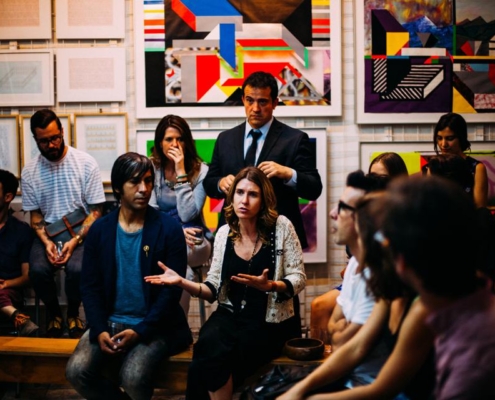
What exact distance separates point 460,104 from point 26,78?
316cm

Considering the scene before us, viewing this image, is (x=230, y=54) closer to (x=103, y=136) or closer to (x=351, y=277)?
(x=103, y=136)

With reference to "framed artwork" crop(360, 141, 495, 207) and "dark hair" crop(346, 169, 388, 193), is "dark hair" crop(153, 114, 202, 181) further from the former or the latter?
"dark hair" crop(346, 169, 388, 193)

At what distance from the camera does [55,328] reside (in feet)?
13.5

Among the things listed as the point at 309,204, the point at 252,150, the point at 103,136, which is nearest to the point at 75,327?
the point at 103,136

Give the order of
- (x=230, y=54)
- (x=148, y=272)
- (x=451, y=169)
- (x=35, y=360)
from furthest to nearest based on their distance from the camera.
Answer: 1. (x=230, y=54)
2. (x=35, y=360)
3. (x=148, y=272)
4. (x=451, y=169)

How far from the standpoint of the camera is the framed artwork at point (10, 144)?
4898mm

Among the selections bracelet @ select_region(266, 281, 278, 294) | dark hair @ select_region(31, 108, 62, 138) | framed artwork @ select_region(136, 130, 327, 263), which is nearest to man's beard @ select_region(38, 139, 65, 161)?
dark hair @ select_region(31, 108, 62, 138)

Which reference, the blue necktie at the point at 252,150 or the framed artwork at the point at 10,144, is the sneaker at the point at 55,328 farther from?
the blue necktie at the point at 252,150

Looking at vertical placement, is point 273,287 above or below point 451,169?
below

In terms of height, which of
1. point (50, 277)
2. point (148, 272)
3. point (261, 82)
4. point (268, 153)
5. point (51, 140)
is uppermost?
point (261, 82)

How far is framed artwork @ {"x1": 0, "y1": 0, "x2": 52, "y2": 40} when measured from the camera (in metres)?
4.83

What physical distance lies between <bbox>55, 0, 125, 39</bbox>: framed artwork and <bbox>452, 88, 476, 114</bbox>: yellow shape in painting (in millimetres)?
2441

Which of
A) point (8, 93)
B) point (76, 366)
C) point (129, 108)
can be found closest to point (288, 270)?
point (76, 366)

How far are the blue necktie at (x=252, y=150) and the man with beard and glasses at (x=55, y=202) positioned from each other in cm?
117
